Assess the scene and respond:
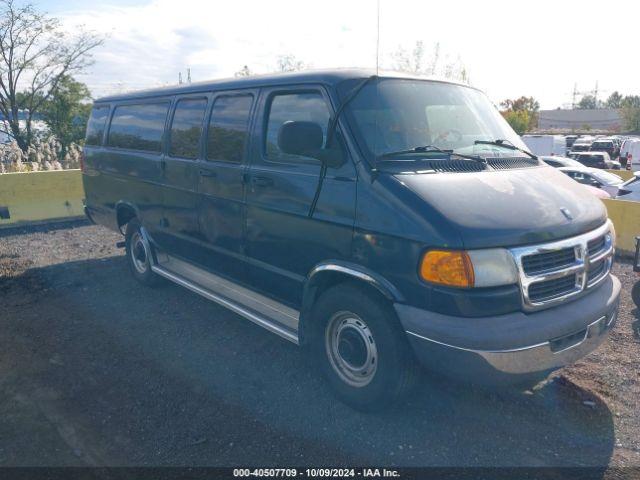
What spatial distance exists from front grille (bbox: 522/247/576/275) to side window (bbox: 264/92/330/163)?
63.5 inches

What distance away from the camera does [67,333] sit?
198 inches

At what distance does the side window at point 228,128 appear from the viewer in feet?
14.4

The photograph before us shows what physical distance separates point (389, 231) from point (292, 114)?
55.6 inches

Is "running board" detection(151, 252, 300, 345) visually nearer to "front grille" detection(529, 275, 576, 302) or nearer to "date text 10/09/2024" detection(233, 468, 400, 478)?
"date text 10/09/2024" detection(233, 468, 400, 478)

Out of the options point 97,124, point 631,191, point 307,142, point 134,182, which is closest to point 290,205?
point 307,142

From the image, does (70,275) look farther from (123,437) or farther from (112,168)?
(123,437)

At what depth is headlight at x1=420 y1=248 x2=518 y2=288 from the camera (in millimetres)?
2945

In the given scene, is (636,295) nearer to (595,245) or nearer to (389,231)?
(595,245)

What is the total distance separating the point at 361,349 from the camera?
3.56 metres

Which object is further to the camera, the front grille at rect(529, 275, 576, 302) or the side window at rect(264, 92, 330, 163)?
the side window at rect(264, 92, 330, 163)

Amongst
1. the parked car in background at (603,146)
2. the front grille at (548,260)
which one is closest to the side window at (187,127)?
the front grille at (548,260)

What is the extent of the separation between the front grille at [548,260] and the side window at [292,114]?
63.5 inches

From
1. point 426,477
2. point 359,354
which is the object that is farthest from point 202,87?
point 426,477

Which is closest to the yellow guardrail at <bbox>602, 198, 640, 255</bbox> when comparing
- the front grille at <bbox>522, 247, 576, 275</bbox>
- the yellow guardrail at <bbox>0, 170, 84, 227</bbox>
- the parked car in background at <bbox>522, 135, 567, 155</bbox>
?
the front grille at <bbox>522, 247, 576, 275</bbox>
